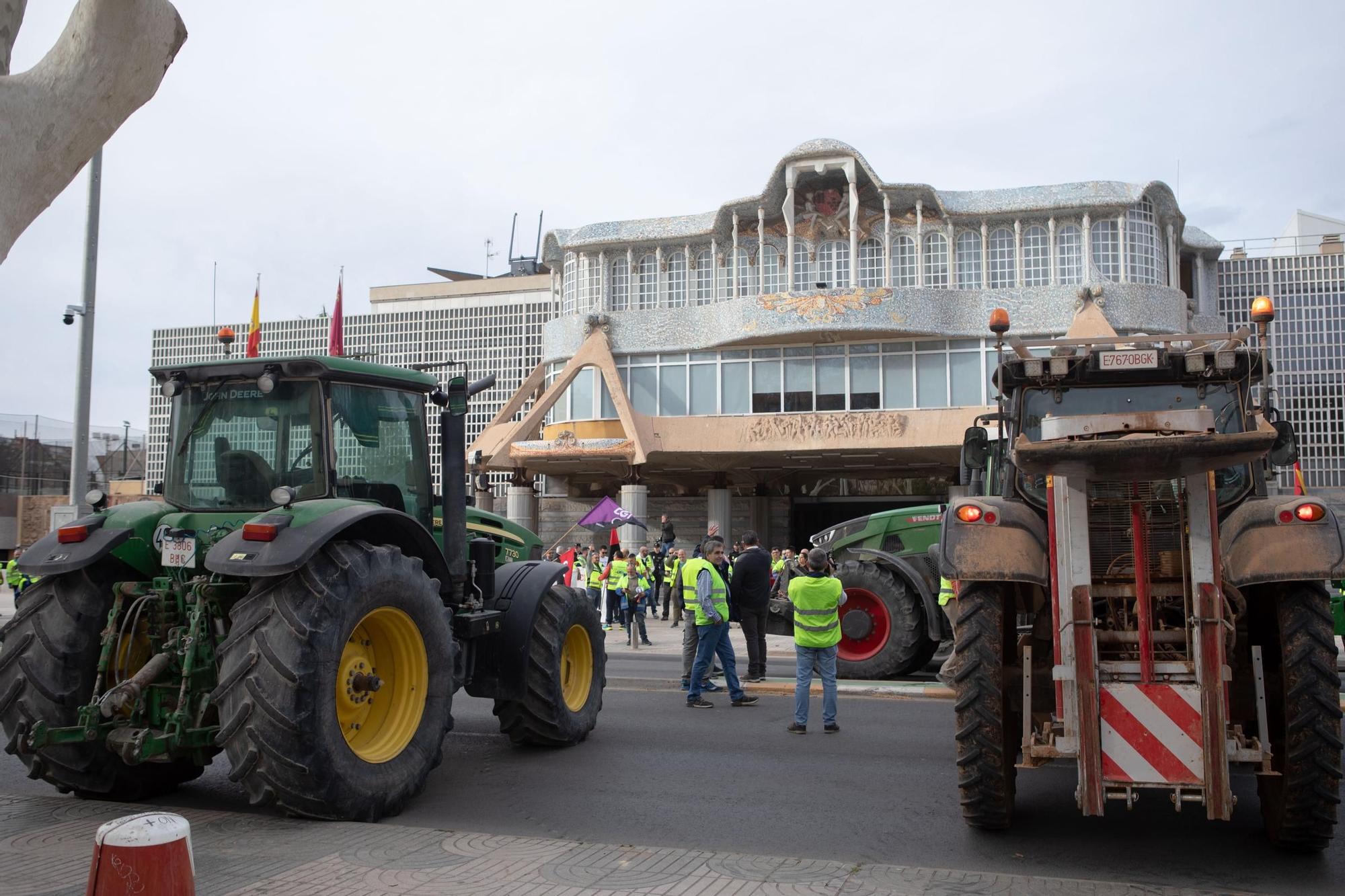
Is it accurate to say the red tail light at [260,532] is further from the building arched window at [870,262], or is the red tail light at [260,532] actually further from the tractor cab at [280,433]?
the building arched window at [870,262]

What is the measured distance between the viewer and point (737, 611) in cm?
1361

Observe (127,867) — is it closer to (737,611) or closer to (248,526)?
(248,526)

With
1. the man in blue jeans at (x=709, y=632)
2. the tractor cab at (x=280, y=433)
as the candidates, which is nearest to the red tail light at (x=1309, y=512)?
the tractor cab at (x=280, y=433)

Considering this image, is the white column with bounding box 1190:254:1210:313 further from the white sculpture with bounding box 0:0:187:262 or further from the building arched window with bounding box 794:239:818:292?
the white sculpture with bounding box 0:0:187:262

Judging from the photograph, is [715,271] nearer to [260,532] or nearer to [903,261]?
[903,261]

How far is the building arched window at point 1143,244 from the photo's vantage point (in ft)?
Answer: 110

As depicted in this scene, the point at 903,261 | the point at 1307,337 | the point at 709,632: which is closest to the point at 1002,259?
the point at 903,261

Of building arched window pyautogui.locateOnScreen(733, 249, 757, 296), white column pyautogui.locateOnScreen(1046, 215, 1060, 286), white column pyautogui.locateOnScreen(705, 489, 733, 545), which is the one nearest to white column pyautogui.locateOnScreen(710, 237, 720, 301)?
building arched window pyautogui.locateOnScreen(733, 249, 757, 296)

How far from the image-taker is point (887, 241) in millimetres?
34688

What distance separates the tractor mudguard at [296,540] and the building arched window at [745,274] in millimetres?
29928

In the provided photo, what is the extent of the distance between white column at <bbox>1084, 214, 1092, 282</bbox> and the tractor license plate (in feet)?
101

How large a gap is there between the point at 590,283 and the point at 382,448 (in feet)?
100

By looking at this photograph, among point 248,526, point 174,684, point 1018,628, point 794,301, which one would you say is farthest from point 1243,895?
point 794,301

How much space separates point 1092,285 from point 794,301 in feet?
27.5
